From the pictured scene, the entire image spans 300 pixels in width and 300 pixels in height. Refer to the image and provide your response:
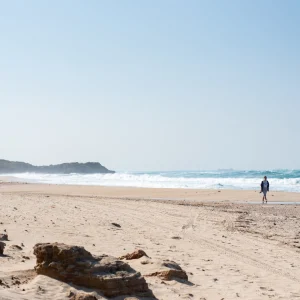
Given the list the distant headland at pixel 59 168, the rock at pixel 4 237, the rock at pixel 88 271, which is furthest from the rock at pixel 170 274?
the distant headland at pixel 59 168

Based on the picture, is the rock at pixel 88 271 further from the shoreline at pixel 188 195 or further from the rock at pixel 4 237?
the shoreline at pixel 188 195

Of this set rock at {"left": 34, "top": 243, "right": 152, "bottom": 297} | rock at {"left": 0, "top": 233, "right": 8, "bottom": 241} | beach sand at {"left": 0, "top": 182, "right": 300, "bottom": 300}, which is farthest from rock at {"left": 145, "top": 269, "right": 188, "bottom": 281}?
rock at {"left": 0, "top": 233, "right": 8, "bottom": 241}

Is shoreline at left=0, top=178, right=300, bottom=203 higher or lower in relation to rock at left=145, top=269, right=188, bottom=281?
higher

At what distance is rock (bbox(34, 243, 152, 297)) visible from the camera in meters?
5.79

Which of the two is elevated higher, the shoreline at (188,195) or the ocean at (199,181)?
the ocean at (199,181)

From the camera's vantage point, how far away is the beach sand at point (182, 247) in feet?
21.1

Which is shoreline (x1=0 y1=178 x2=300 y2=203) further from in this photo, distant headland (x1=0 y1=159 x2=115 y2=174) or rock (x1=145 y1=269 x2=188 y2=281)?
distant headland (x1=0 y1=159 x2=115 y2=174)

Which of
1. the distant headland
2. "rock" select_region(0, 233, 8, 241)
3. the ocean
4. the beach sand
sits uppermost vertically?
the distant headland

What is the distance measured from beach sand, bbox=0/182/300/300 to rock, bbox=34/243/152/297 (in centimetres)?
20

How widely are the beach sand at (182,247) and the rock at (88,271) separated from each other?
20cm

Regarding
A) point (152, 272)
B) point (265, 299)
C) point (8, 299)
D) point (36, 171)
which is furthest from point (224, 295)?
point (36, 171)

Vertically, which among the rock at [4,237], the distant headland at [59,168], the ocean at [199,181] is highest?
the distant headland at [59,168]

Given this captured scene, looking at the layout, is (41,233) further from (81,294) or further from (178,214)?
(178,214)

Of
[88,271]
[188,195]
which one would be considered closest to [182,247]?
[88,271]
